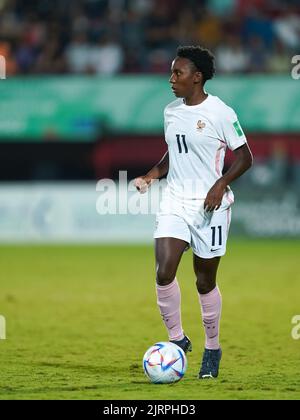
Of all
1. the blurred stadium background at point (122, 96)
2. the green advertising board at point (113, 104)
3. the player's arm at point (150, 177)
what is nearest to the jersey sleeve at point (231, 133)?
the player's arm at point (150, 177)

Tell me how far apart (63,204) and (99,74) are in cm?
312

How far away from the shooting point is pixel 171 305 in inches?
291

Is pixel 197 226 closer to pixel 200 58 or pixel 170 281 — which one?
pixel 170 281

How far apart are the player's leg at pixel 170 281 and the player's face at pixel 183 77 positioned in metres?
1.11

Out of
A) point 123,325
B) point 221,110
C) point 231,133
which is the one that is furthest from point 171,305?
point 123,325

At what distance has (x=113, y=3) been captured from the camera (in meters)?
22.6

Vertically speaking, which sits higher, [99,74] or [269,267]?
[99,74]

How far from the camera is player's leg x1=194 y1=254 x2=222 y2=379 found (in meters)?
7.37

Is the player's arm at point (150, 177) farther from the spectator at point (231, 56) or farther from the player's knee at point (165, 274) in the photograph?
the spectator at point (231, 56)

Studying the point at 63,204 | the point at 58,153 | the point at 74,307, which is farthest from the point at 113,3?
the point at 74,307

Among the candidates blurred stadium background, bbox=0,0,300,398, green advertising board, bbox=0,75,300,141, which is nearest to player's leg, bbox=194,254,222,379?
blurred stadium background, bbox=0,0,300,398

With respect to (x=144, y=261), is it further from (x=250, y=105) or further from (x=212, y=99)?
(x=212, y=99)

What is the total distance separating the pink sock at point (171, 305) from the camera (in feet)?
24.1

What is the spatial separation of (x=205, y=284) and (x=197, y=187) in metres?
0.73
